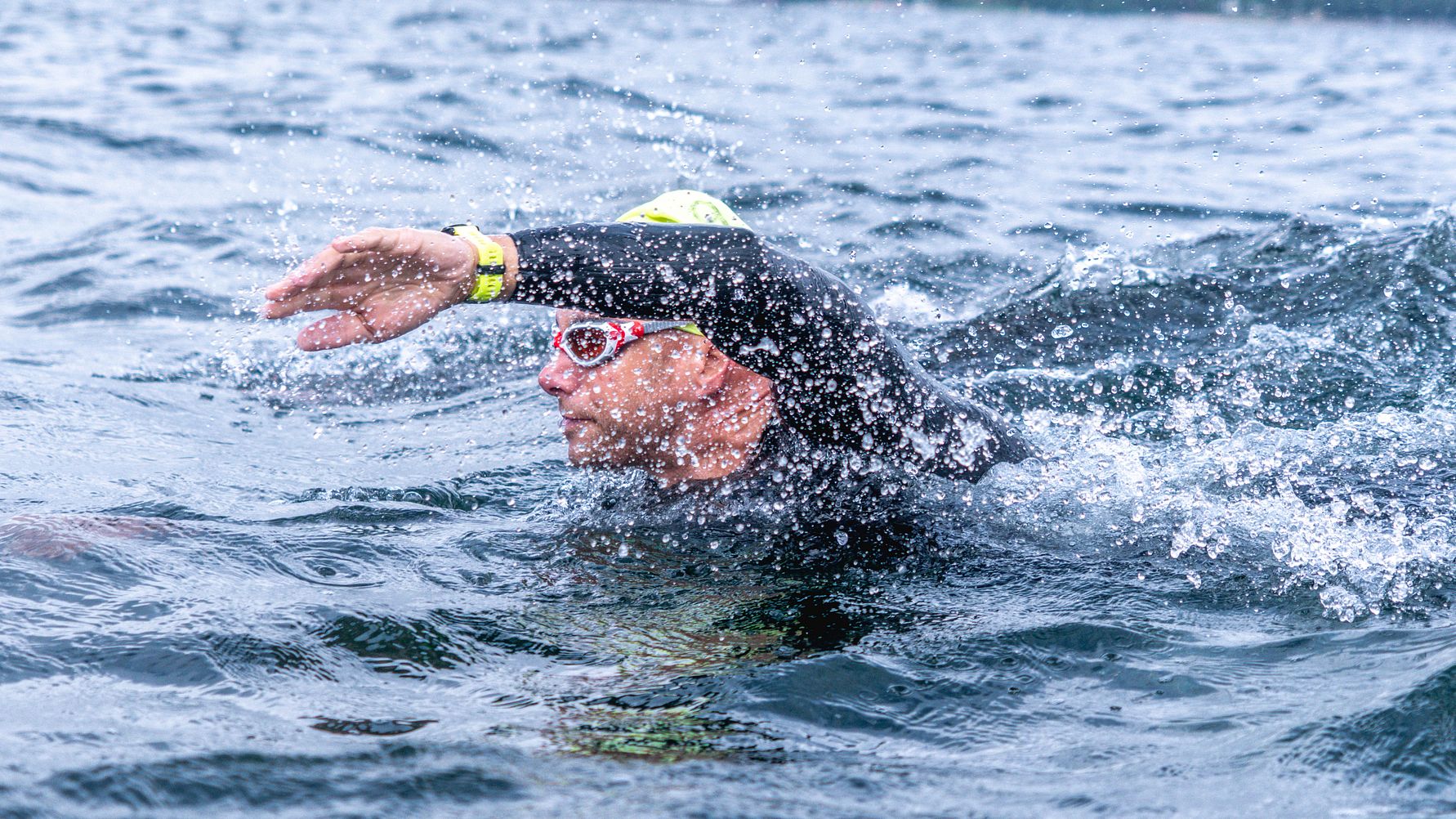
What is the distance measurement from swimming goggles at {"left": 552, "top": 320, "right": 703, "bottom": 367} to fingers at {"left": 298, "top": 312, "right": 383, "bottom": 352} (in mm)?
999

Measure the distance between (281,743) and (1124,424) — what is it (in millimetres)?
4199

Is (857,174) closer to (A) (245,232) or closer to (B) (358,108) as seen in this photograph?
Result: (A) (245,232)

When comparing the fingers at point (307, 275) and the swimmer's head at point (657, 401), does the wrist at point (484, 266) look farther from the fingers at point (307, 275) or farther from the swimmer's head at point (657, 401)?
the swimmer's head at point (657, 401)

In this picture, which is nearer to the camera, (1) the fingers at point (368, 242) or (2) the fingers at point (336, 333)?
(1) the fingers at point (368, 242)

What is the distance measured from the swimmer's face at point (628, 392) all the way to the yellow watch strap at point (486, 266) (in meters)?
0.79

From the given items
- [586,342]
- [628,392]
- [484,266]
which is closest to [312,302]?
[484,266]

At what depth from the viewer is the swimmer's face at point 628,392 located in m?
4.39

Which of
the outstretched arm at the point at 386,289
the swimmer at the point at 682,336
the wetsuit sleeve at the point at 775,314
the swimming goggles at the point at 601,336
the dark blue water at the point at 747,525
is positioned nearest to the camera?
the dark blue water at the point at 747,525

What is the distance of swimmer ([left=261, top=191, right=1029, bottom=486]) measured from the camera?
3.44 metres

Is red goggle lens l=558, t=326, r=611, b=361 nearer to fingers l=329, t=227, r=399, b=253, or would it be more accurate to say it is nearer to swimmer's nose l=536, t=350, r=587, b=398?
swimmer's nose l=536, t=350, r=587, b=398

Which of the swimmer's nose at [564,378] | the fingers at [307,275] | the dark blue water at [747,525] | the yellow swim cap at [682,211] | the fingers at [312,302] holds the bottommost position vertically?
the dark blue water at [747,525]

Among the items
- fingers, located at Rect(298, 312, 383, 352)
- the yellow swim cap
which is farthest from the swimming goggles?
fingers, located at Rect(298, 312, 383, 352)

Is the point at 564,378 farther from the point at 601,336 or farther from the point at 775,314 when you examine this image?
the point at 775,314

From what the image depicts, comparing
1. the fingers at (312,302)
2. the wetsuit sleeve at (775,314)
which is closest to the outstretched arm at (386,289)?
A: the fingers at (312,302)
